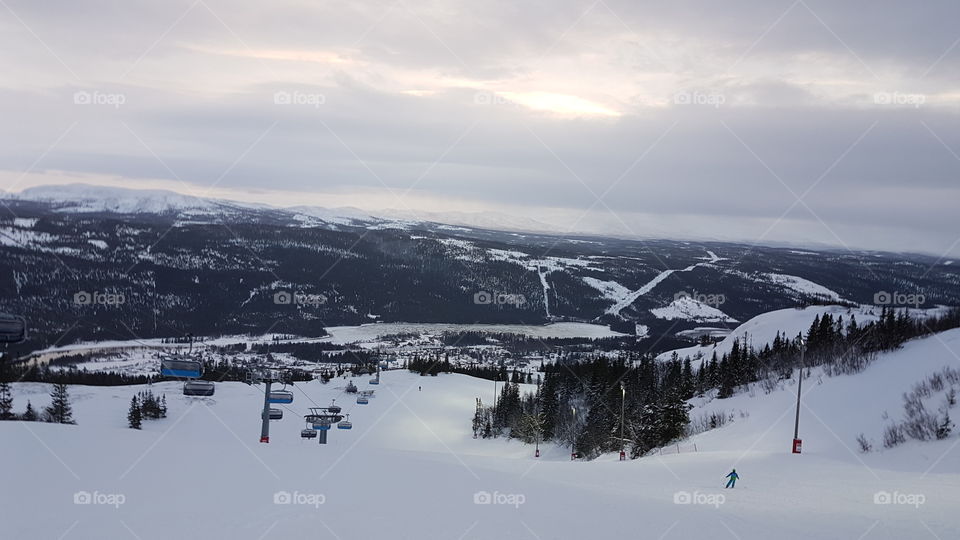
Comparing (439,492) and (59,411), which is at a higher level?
(439,492)

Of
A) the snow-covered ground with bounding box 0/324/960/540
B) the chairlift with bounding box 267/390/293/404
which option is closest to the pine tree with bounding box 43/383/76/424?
the chairlift with bounding box 267/390/293/404

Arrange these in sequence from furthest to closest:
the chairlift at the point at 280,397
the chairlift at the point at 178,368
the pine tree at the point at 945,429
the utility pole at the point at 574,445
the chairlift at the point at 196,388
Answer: the utility pole at the point at 574,445
the chairlift at the point at 280,397
the pine tree at the point at 945,429
the chairlift at the point at 196,388
the chairlift at the point at 178,368

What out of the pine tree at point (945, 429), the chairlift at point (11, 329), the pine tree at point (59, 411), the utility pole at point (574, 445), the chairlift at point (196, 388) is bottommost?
the utility pole at point (574, 445)

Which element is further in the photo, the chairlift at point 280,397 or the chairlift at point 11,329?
the chairlift at point 280,397

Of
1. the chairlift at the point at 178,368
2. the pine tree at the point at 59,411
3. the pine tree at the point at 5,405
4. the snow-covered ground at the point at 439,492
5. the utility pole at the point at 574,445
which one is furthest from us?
the pine tree at the point at 59,411

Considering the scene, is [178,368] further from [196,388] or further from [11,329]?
[11,329]

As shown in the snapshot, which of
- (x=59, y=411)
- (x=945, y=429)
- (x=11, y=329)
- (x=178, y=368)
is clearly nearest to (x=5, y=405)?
(x=59, y=411)

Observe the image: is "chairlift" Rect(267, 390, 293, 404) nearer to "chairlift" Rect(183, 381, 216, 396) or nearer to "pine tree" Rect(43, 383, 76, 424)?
"chairlift" Rect(183, 381, 216, 396)

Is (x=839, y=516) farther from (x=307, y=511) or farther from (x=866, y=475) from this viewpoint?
(x=307, y=511)

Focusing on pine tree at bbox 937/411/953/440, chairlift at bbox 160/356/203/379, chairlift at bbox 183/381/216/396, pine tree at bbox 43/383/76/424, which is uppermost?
chairlift at bbox 160/356/203/379

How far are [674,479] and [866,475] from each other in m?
6.30

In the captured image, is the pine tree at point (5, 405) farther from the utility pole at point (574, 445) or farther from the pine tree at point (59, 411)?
→ the utility pole at point (574, 445)

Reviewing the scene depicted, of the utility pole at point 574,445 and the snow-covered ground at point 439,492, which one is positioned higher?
the snow-covered ground at point 439,492

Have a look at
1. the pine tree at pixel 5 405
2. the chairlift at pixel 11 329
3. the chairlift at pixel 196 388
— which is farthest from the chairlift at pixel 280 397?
the pine tree at pixel 5 405
